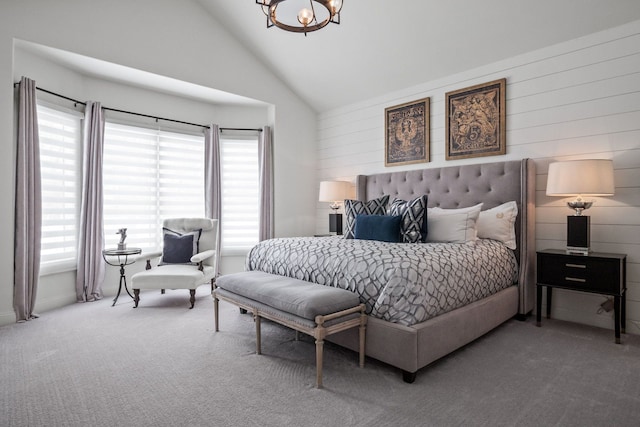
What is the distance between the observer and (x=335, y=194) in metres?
4.98

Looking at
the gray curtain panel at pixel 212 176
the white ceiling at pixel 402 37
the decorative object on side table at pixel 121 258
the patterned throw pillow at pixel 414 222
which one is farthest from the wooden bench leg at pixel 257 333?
the white ceiling at pixel 402 37

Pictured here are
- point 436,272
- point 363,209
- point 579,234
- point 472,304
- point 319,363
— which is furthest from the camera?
point 363,209

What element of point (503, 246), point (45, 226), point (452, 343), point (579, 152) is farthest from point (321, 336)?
point (45, 226)

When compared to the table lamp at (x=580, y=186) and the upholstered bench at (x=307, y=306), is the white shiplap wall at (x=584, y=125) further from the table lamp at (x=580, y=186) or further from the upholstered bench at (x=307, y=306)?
the upholstered bench at (x=307, y=306)

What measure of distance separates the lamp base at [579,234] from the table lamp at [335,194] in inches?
106

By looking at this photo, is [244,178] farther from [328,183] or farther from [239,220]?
[328,183]

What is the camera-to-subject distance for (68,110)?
13.1 feet

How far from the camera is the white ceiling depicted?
319cm

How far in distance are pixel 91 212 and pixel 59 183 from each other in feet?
1.42

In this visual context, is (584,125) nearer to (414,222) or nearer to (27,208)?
(414,222)

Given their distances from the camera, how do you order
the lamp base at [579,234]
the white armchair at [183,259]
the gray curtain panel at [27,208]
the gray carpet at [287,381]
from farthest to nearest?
the white armchair at [183,259]
the gray curtain panel at [27,208]
the lamp base at [579,234]
the gray carpet at [287,381]

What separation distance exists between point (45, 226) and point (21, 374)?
2.05 m

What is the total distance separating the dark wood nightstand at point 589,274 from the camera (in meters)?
2.78

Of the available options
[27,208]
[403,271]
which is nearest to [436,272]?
[403,271]
